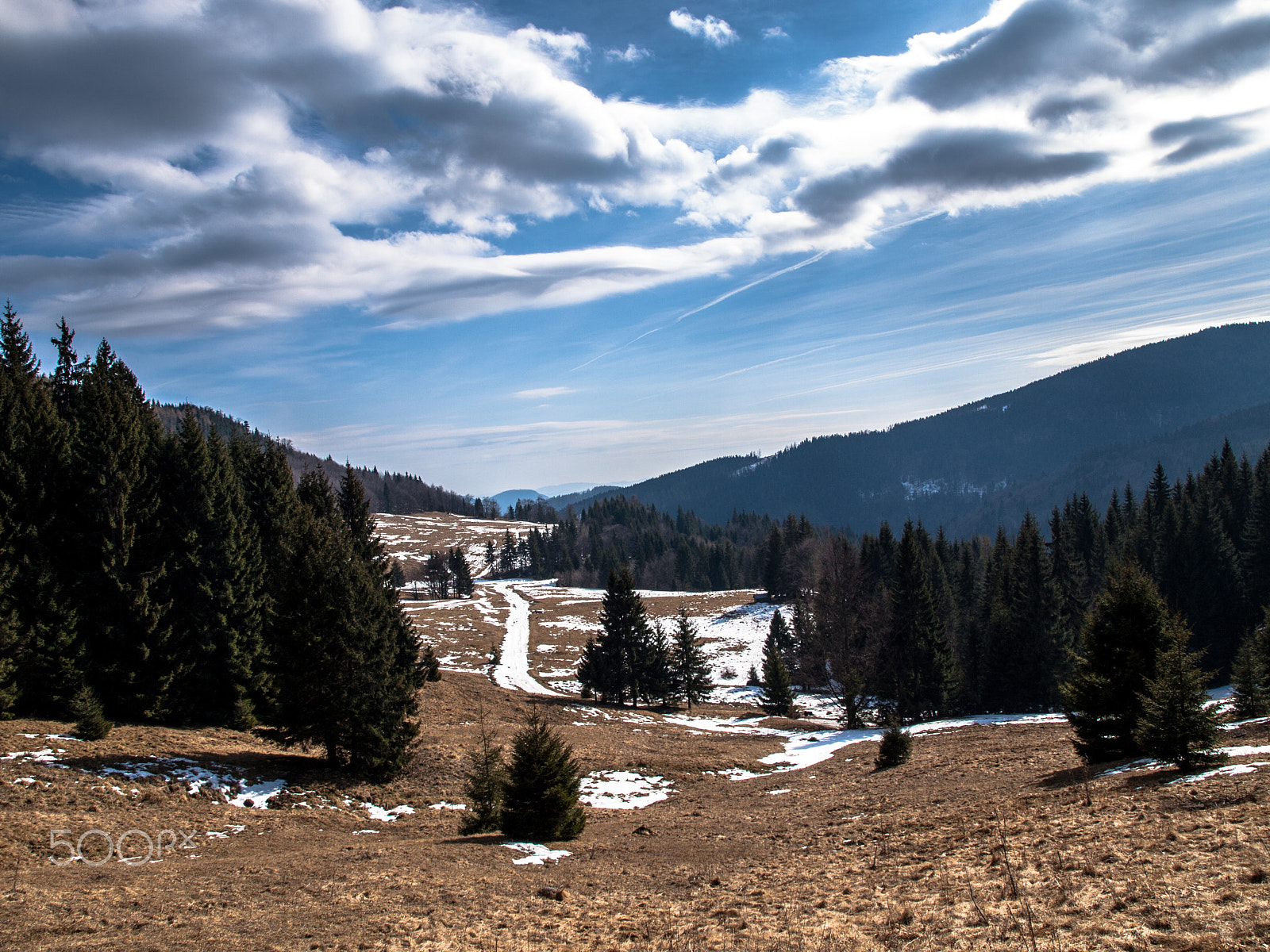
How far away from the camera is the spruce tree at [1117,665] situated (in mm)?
16750

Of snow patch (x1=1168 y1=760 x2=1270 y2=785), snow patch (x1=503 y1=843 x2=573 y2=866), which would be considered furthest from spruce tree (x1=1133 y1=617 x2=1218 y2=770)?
snow patch (x1=503 y1=843 x2=573 y2=866)

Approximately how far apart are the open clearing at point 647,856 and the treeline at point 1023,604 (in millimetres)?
18444

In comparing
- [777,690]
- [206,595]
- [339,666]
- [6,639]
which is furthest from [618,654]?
[6,639]

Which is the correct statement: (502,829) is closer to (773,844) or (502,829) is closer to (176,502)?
(773,844)

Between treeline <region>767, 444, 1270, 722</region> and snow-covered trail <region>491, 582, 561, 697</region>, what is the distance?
921 inches

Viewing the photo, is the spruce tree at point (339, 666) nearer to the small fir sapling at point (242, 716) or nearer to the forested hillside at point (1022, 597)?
the small fir sapling at point (242, 716)

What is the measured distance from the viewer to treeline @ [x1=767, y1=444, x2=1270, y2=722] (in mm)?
44062

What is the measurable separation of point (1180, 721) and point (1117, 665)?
503 cm

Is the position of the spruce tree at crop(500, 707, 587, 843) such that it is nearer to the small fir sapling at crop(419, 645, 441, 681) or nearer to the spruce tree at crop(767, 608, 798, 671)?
the small fir sapling at crop(419, 645, 441, 681)

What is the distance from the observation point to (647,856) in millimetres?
14922

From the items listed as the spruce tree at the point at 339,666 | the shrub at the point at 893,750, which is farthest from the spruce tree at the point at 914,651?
the spruce tree at the point at 339,666

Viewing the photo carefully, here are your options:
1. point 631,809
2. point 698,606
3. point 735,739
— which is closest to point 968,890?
point 631,809

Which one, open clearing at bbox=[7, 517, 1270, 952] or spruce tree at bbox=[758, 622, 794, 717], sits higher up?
open clearing at bbox=[7, 517, 1270, 952]

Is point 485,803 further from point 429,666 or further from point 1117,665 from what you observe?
point 429,666
